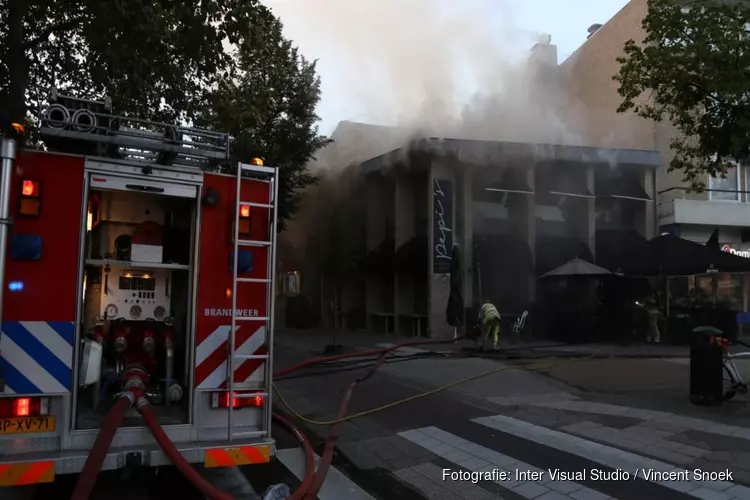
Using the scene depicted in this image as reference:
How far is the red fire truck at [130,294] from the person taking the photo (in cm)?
348

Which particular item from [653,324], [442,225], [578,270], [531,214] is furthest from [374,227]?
[653,324]

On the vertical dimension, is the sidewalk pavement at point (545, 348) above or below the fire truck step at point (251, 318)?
below

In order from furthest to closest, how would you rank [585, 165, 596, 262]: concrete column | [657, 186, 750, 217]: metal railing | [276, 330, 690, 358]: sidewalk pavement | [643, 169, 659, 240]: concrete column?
[657, 186, 750, 217]: metal railing → [643, 169, 659, 240]: concrete column → [585, 165, 596, 262]: concrete column → [276, 330, 690, 358]: sidewalk pavement

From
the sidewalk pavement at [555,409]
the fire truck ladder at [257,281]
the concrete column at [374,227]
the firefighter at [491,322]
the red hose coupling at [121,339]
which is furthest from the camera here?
the concrete column at [374,227]

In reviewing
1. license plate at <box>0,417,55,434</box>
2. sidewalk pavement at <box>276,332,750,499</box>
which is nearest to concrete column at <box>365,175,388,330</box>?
sidewalk pavement at <box>276,332,750,499</box>

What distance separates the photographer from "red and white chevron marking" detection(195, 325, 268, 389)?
396cm

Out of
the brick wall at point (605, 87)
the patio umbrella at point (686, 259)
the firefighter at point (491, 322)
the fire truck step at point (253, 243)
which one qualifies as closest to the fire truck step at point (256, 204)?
the fire truck step at point (253, 243)

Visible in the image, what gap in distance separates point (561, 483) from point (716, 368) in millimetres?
3345

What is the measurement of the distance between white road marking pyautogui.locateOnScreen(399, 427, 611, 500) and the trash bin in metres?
2.98

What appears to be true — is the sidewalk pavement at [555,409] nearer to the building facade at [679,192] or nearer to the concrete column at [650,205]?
the concrete column at [650,205]

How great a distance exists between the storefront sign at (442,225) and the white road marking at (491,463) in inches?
414

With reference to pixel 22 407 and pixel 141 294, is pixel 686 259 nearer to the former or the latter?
pixel 141 294

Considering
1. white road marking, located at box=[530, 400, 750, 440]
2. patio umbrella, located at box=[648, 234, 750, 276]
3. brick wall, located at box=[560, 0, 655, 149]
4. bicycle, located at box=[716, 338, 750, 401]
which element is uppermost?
brick wall, located at box=[560, 0, 655, 149]

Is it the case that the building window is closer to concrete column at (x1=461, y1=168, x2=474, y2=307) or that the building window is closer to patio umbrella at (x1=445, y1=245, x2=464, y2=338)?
concrete column at (x1=461, y1=168, x2=474, y2=307)
